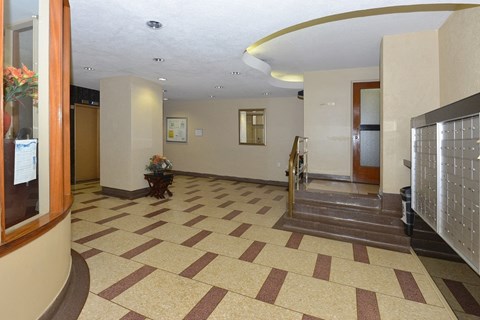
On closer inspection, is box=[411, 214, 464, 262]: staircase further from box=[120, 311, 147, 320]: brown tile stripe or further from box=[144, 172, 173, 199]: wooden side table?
box=[144, 172, 173, 199]: wooden side table

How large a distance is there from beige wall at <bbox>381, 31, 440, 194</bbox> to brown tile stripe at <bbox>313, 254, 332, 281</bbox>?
59.7 inches

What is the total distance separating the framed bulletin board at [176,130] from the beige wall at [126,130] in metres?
3.32

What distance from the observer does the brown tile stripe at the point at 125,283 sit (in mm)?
2160

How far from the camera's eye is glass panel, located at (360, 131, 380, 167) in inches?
193

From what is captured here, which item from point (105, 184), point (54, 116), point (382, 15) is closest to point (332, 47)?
point (382, 15)

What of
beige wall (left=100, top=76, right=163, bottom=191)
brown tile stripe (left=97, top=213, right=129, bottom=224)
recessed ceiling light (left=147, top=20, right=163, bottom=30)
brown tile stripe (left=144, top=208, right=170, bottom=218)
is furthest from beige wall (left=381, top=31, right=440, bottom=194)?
beige wall (left=100, top=76, right=163, bottom=191)

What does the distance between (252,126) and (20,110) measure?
677 cm

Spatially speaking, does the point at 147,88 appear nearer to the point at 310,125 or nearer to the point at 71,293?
the point at 310,125

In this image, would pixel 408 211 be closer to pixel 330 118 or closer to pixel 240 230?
pixel 240 230

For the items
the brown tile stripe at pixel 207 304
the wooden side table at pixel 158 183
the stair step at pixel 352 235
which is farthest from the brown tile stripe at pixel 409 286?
the wooden side table at pixel 158 183

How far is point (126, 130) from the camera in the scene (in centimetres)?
542

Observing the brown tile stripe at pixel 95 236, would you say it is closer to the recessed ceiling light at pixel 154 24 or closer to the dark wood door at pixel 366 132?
the recessed ceiling light at pixel 154 24

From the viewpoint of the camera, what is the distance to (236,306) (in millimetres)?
2021

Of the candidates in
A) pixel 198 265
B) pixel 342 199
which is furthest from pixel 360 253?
pixel 198 265
